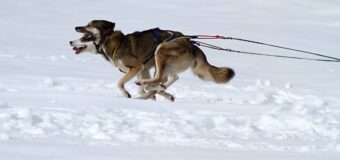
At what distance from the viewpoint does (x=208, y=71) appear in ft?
24.3

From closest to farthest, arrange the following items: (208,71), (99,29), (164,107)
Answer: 1. (164,107)
2. (208,71)
3. (99,29)

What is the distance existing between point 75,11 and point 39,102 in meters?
17.8

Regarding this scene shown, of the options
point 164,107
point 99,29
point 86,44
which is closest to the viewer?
point 164,107

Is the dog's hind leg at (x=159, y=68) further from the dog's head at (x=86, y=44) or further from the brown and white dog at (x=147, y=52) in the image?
the dog's head at (x=86, y=44)

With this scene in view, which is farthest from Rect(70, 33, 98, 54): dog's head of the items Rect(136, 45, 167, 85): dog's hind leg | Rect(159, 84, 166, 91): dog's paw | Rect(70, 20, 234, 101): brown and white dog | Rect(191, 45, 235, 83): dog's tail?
Rect(191, 45, 235, 83): dog's tail

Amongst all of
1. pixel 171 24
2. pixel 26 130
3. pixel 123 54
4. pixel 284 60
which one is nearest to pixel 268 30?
pixel 171 24

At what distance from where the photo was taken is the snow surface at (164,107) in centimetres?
420

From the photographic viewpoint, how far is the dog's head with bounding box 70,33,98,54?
763 cm

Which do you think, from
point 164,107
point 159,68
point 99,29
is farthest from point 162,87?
point 164,107

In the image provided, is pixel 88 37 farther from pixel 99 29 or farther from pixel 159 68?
pixel 159 68

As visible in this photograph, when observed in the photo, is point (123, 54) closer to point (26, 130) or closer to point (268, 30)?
point (26, 130)

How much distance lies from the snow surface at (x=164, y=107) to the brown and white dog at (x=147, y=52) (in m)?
0.44

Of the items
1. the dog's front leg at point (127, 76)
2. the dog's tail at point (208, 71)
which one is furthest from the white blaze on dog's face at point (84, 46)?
the dog's tail at point (208, 71)

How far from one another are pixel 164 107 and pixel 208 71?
1585mm
